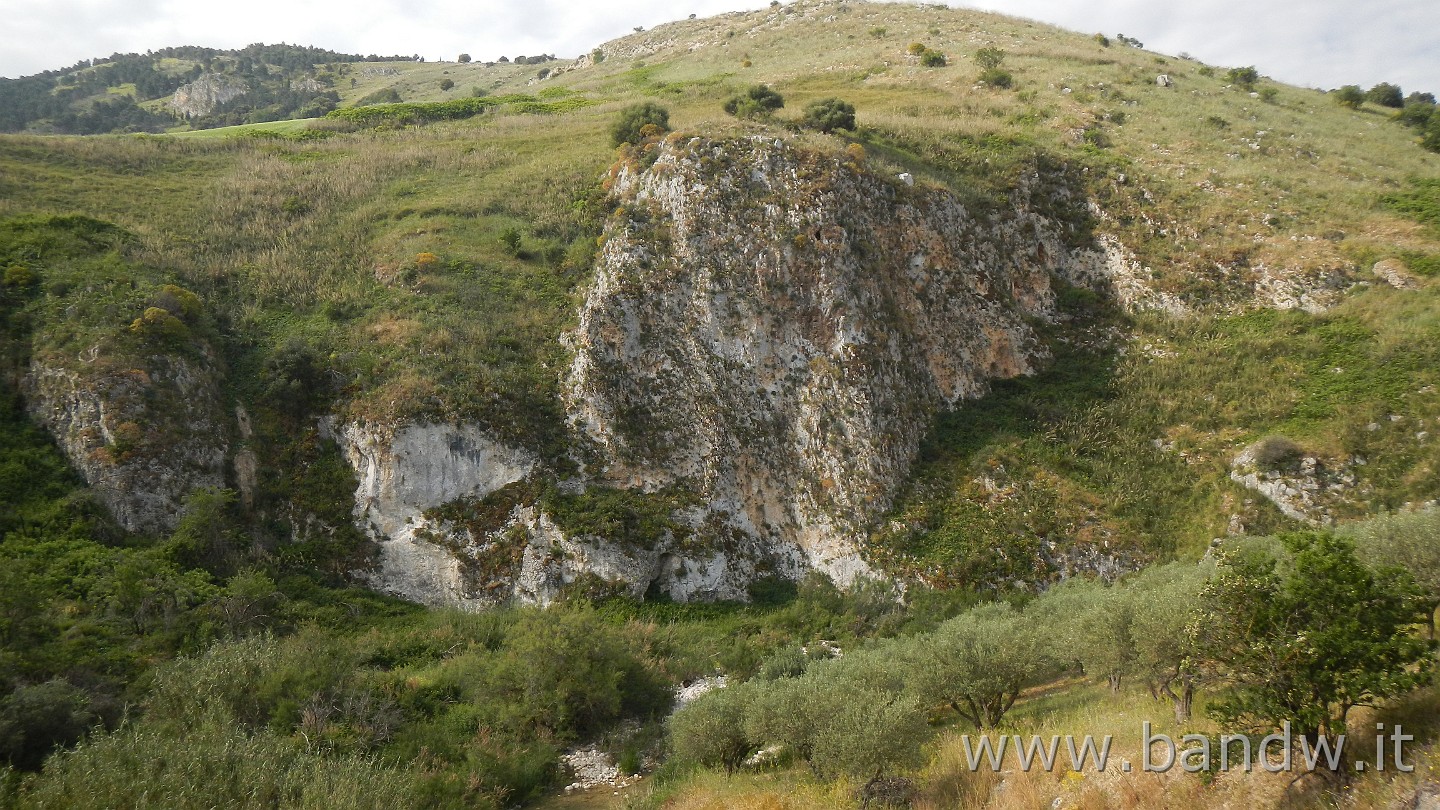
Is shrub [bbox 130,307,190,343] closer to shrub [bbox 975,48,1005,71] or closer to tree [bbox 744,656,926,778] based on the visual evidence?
tree [bbox 744,656,926,778]

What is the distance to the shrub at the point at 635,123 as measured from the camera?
37.7 meters

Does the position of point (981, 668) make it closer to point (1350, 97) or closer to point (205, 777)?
point (205, 777)

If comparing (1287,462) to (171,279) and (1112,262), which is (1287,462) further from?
(171,279)

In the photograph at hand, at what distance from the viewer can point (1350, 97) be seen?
2064 inches

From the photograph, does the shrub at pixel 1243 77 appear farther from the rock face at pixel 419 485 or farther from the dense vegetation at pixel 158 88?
the dense vegetation at pixel 158 88

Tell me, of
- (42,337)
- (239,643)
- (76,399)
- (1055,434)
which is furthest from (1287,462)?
(42,337)

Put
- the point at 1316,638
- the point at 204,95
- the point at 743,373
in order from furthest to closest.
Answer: the point at 204,95 → the point at 743,373 → the point at 1316,638

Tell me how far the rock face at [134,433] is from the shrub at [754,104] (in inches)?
1277

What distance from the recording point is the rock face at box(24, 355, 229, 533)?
813 inches

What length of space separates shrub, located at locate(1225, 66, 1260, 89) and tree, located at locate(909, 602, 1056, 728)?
2316 inches

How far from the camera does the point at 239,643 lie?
1497 cm

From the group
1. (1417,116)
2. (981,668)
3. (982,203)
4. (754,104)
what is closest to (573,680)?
(981,668)

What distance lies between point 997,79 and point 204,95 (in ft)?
333

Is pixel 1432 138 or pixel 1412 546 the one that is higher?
pixel 1432 138
